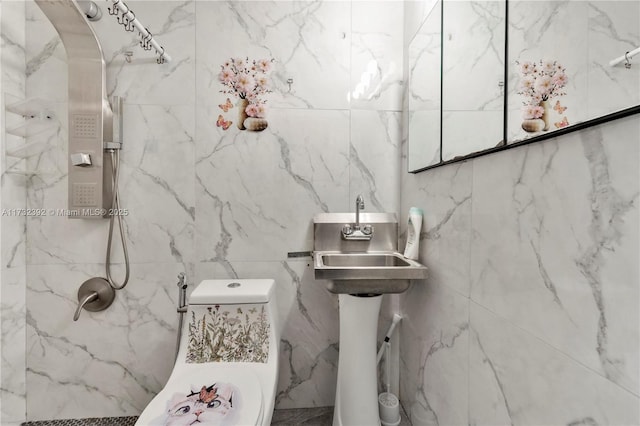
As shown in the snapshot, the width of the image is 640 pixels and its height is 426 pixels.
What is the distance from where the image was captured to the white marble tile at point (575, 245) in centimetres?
55

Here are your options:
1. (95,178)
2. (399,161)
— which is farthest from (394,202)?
(95,178)

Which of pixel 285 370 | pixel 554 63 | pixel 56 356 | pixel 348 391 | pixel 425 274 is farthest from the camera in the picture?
pixel 285 370

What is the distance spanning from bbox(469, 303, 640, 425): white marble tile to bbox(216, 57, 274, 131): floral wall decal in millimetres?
1336

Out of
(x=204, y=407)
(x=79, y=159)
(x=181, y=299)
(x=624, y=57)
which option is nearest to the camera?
(x=624, y=57)

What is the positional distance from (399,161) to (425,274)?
2.30ft

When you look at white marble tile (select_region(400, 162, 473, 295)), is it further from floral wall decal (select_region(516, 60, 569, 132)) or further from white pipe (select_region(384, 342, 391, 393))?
white pipe (select_region(384, 342, 391, 393))

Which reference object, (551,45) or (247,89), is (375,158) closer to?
(247,89)

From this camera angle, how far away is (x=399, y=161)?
1721 millimetres

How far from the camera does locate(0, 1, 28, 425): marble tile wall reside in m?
1.44

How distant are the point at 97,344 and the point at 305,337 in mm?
1073

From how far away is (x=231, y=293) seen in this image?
137cm

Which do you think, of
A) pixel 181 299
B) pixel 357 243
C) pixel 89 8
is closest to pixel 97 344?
pixel 181 299

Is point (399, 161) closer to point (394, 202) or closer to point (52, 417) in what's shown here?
point (394, 202)

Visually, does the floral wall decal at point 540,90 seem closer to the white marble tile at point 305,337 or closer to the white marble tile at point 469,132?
the white marble tile at point 469,132
